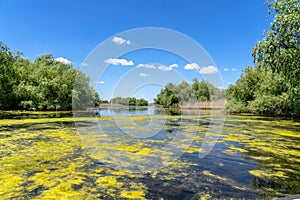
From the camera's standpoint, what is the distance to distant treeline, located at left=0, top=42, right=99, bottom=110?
25703 mm

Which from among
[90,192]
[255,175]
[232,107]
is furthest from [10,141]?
[232,107]

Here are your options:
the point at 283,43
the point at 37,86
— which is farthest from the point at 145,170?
the point at 37,86

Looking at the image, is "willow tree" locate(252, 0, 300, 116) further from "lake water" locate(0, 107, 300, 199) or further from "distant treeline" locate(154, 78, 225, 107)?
"distant treeline" locate(154, 78, 225, 107)

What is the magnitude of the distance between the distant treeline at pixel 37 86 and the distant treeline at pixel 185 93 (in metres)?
19.3

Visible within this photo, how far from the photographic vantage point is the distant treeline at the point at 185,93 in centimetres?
4881

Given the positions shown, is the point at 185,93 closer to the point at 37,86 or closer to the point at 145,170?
the point at 37,86

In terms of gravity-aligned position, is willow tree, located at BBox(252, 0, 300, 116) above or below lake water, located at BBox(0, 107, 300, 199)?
above

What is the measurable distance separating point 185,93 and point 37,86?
30.6 metres

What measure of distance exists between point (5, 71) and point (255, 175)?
27485 mm

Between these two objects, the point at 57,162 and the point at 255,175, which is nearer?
the point at 255,175

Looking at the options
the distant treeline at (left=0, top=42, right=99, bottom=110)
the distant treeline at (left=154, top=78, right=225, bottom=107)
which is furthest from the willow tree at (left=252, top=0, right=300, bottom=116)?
the distant treeline at (left=154, top=78, right=225, bottom=107)

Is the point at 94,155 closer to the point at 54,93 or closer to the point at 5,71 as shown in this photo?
the point at 5,71

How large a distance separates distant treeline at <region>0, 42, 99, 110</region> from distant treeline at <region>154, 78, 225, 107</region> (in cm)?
1929

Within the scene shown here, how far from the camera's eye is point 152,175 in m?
5.04
